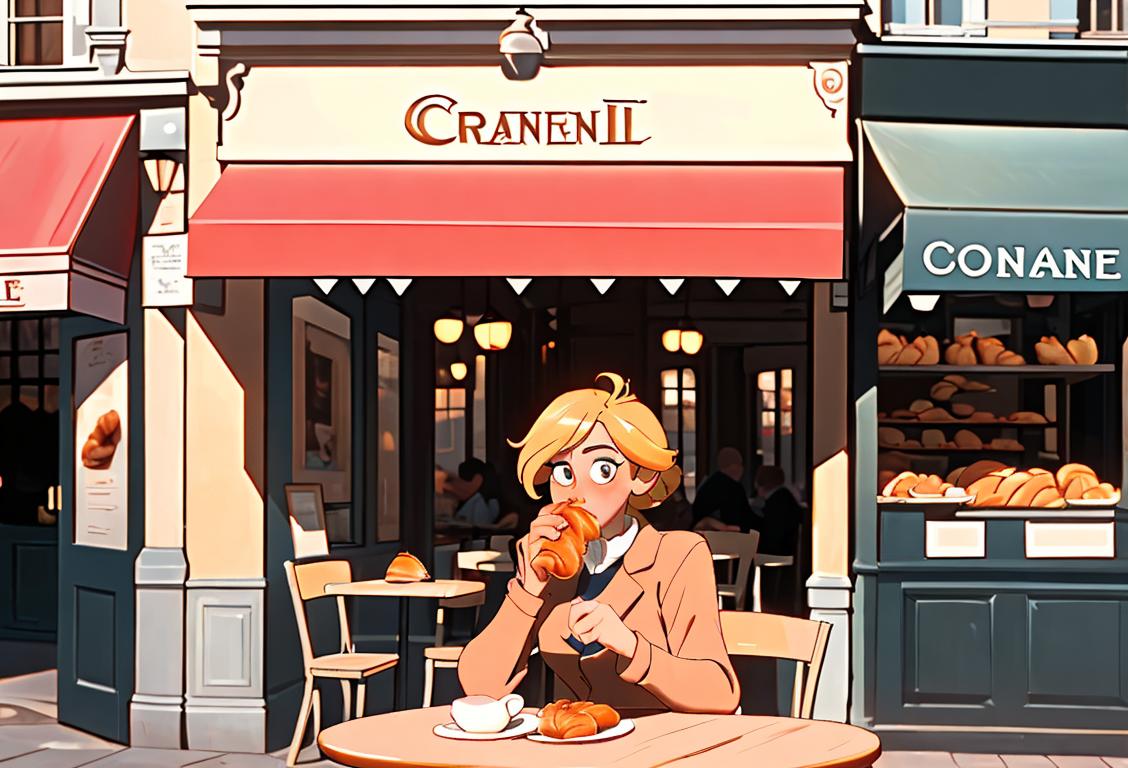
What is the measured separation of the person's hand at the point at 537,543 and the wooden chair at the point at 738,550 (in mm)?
6067

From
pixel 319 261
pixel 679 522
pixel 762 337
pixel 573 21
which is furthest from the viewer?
pixel 762 337

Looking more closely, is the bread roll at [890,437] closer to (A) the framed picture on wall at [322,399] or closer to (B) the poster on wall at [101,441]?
(A) the framed picture on wall at [322,399]

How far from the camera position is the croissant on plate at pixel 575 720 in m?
3.39

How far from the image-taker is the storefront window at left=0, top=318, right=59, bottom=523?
1178 cm

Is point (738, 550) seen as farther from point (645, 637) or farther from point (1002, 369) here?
point (645, 637)

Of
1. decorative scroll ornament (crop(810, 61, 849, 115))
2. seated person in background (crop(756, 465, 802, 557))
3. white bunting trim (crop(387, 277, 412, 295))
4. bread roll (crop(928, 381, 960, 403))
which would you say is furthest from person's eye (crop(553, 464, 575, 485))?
seated person in background (crop(756, 465, 802, 557))

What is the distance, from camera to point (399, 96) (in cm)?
764

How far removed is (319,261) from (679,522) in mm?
8011

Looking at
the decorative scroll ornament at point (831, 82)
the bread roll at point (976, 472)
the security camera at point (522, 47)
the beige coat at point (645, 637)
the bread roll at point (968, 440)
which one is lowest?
the beige coat at point (645, 637)

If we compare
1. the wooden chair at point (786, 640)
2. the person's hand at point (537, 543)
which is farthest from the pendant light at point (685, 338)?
the person's hand at point (537, 543)

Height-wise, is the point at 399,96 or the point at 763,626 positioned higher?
the point at 399,96

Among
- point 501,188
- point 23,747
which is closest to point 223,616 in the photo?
point 23,747

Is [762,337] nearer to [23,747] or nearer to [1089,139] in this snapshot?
[1089,139]

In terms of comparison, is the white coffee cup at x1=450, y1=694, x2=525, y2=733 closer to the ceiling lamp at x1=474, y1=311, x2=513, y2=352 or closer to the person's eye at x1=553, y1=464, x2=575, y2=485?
the person's eye at x1=553, y1=464, x2=575, y2=485
